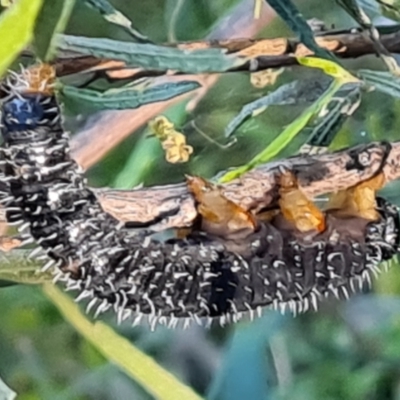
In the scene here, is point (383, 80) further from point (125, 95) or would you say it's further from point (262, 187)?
point (125, 95)

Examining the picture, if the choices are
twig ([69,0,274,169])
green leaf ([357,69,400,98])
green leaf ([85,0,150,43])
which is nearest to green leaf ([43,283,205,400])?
twig ([69,0,274,169])

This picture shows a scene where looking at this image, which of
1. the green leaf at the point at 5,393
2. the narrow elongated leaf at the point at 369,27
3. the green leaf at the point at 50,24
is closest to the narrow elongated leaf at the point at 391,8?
the narrow elongated leaf at the point at 369,27

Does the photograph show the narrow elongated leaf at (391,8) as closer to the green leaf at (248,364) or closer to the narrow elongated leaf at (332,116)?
the narrow elongated leaf at (332,116)

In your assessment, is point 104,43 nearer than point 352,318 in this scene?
Yes

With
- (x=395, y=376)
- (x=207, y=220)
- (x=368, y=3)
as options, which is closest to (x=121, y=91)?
(x=207, y=220)

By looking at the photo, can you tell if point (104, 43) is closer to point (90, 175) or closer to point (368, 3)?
point (90, 175)

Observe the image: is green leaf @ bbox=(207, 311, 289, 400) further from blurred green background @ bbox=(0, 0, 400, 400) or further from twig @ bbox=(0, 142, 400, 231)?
twig @ bbox=(0, 142, 400, 231)
